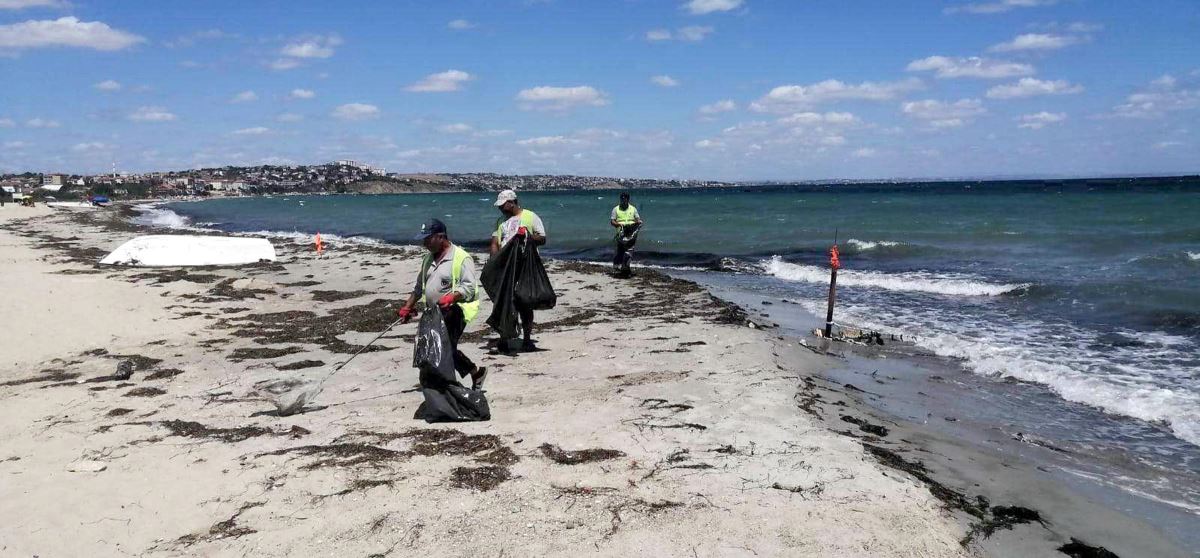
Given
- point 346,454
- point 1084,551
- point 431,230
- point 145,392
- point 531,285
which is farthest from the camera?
point 531,285

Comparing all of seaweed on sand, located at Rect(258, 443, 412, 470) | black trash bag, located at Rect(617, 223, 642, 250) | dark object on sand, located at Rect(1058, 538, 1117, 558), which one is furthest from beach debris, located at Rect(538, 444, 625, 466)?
black trash bag, located at Rect(617, 223, 642, 250)

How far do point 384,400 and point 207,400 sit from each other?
1.69m

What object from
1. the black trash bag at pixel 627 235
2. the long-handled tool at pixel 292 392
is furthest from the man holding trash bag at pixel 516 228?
the black trash bag at pixel 627 235

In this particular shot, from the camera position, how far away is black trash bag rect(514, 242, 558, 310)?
8.14 meters

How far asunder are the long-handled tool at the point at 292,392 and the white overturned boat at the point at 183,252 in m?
13.3

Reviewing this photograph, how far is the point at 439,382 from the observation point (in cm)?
571

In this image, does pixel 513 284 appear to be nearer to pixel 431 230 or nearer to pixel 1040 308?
pixel 431 230

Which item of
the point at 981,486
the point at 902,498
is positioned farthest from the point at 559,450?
the point at 981,486

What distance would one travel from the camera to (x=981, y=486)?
4875 millimetres

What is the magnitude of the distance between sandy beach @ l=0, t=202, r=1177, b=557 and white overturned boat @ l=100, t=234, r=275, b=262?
9.33 meters

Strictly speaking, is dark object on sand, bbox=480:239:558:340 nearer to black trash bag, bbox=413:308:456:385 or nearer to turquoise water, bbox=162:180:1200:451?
black trash bag, bbox=413:308:456:385

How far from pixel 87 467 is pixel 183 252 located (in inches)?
616

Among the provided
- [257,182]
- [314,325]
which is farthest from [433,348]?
[257,182]

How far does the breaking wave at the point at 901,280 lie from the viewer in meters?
15.1
